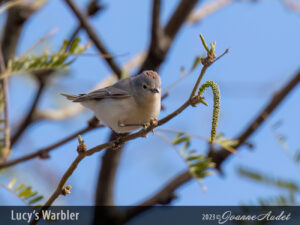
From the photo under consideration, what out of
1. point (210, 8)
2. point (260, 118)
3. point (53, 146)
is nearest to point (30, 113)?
point (53, 146)

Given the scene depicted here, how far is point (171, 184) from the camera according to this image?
3.46m

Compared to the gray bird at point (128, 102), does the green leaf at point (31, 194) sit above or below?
below

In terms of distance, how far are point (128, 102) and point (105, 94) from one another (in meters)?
0.24

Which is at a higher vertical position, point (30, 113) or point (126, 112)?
point (30, 113)

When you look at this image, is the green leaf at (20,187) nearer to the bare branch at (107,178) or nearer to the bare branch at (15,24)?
the bare branch at (107,178)

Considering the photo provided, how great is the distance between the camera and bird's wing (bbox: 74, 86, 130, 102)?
2.91m

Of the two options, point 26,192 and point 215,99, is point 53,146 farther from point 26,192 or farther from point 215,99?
point 215,99

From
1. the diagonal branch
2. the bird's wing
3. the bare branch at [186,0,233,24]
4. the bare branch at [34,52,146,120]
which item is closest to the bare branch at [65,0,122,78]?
the diagonal branch

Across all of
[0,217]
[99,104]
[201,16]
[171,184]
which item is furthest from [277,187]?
[201,16]

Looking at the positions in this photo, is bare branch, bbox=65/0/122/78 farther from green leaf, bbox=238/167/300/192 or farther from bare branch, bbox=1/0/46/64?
green leaf, bbox=238/167/300/192

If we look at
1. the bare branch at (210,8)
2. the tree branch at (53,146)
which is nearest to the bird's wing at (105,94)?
the tree branch at (53,146)

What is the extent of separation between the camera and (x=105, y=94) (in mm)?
2990

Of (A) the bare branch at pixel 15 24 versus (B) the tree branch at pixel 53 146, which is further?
(A) the bare branch at pixel 15 24

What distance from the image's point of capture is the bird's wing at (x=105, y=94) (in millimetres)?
2908
